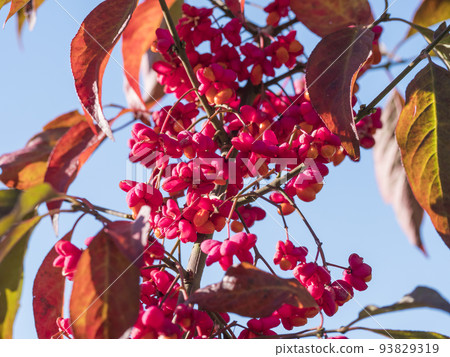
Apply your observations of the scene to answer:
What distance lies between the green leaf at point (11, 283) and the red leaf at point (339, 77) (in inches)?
18.7

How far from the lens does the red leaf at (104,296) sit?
1.90 feet

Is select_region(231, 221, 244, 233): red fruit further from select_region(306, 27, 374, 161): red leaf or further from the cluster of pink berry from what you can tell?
select_region(306, 27, 374, 161): red leaf

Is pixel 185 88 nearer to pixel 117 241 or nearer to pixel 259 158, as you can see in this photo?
pixel 259 158

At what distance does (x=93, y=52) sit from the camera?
769 mm

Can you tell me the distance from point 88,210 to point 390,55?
1.03 meters

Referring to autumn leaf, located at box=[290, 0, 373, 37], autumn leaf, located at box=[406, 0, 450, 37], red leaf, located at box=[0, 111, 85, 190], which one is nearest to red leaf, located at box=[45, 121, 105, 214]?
red leaf, located at box=[0, 111, 85, 190]

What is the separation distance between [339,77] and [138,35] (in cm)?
49

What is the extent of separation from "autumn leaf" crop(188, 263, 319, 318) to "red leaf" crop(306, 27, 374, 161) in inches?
8.6

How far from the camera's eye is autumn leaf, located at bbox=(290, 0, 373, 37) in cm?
99

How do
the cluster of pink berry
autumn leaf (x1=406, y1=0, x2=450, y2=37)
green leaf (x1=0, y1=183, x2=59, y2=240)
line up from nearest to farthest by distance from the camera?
green leaf (x1=0, y1=183, x2=59, y2=240), the cluster of pink berry, autumn leaf (x1=406, y1=0, x2=450, y2=37)

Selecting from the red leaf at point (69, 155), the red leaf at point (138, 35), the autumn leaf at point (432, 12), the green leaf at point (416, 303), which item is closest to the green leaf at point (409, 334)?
the green leaf at point (416, 303)


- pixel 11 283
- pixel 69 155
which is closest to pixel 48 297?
pixel 11 283

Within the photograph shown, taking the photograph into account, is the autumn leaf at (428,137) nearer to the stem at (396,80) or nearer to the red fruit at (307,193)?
the stem at (396,80)
